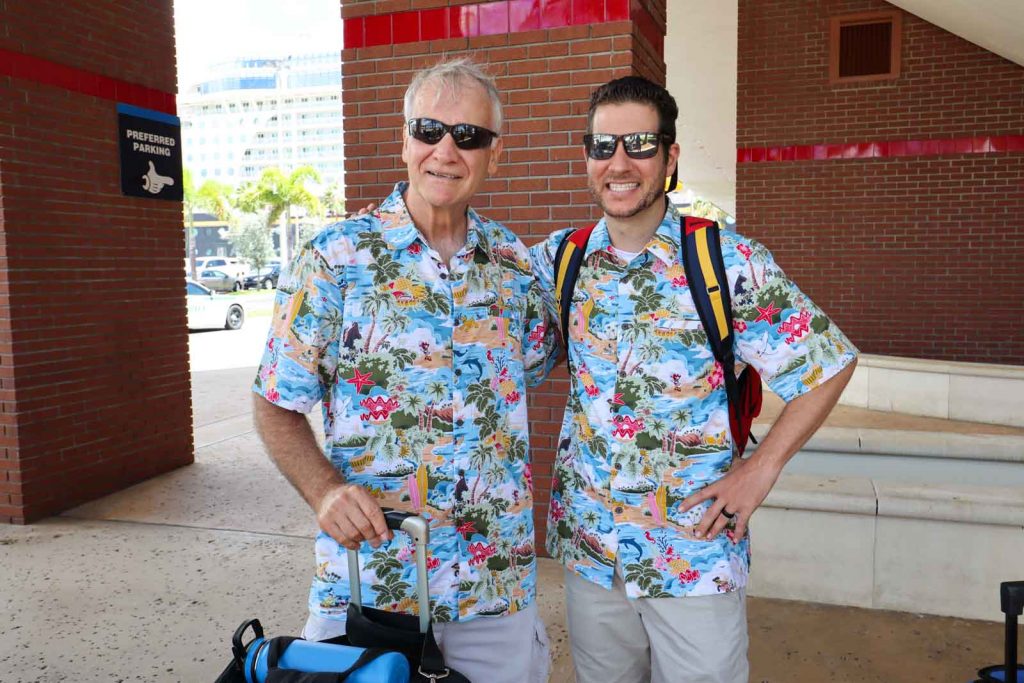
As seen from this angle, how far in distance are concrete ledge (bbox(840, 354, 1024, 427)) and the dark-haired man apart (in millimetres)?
6433

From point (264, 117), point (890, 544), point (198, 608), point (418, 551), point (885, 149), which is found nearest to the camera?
point (418, 551)

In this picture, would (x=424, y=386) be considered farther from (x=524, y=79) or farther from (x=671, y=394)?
(x=524, y=79)

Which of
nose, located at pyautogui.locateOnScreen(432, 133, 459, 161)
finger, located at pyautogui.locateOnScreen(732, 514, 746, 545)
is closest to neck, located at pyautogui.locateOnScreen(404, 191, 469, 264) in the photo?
nose, located at pyautogui.locateOnScreen(432, 133, 459, 161)

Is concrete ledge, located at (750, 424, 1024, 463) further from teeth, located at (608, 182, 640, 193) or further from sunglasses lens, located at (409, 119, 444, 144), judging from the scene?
sunglasses lens, located at (409, 119, 444, 144)

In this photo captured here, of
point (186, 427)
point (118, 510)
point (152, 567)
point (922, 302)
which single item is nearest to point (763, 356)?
point (152, 567)

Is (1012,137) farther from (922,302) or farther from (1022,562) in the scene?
(1022,562)

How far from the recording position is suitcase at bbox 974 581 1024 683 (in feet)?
6.28

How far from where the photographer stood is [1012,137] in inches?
409

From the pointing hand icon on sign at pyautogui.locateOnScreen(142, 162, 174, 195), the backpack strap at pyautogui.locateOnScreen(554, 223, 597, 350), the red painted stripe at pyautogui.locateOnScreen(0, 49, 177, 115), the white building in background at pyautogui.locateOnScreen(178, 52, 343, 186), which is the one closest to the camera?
the backpack strap at pyautogui.locateOnScreen(554, 223, 597, 350)

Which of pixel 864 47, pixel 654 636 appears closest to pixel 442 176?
pixel 654 636

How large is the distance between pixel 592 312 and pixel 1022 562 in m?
3.01

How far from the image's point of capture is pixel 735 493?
2043 millimetres

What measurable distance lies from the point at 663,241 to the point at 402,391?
78 centimetres

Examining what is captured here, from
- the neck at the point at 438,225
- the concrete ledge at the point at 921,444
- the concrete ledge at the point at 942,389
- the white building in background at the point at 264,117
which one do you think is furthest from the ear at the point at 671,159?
the white building in background at the point at 264,117
